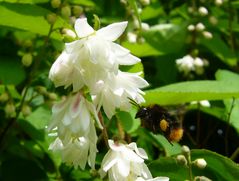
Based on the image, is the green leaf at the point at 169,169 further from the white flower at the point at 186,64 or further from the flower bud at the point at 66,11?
the white flower at the point at 186,64

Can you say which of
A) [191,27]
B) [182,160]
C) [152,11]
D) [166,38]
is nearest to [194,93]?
[182,160]

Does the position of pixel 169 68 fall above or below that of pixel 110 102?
below

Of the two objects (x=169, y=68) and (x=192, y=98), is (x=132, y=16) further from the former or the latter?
(x=192, y=98)

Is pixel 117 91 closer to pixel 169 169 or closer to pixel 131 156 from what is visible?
pixel 131 156

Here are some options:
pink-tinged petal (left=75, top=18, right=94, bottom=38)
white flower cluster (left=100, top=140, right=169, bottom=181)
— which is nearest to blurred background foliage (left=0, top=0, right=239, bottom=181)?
pink-tinged petal (left=75, top=18, right=94, bottom=38)

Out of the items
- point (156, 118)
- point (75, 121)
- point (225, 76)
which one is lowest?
point (225, 76)

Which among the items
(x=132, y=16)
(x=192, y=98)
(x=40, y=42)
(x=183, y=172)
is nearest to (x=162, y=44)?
(x=132, y=16)

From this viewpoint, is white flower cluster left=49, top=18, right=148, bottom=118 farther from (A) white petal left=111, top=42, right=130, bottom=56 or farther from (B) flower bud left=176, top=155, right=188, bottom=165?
(B) flower bud left=176, top=155, right=188, bottom=165

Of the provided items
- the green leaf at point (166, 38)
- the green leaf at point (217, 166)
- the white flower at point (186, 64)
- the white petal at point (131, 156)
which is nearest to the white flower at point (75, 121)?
the white petal at point (131, 156)
